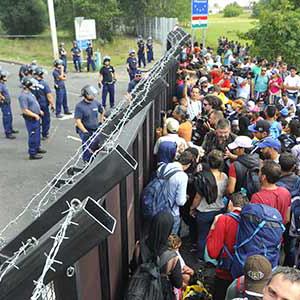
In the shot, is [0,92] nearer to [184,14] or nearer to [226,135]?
[226,135]

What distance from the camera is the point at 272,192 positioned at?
13.4ft

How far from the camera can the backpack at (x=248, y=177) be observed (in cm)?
471

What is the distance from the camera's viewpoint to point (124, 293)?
135 inches

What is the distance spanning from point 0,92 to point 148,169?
18.9 feet

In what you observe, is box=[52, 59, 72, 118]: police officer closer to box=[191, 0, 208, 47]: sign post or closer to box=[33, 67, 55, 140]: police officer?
box=[33, 67, 55, 140]: police officer

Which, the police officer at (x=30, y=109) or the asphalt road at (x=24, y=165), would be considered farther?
the police officer at (x=30, y=109)

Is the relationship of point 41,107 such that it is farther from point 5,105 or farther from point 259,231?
point 259,231

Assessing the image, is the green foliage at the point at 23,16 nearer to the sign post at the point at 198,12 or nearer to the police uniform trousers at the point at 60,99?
the sign post at the point at 198,12

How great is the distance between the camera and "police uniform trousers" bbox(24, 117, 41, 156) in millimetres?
8555

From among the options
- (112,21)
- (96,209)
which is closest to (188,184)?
(96,209)

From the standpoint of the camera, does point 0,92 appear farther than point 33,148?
Yes

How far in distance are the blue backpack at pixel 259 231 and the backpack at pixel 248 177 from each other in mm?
1099

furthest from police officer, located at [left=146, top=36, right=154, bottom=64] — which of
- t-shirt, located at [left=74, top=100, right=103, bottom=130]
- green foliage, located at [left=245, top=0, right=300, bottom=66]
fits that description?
t-shirt, located at [left=74, top=100, right=103, bottom=130]

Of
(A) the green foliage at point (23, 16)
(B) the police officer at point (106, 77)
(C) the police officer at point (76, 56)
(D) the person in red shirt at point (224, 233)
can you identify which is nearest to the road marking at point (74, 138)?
(B) the police officer at point (106, 77)
